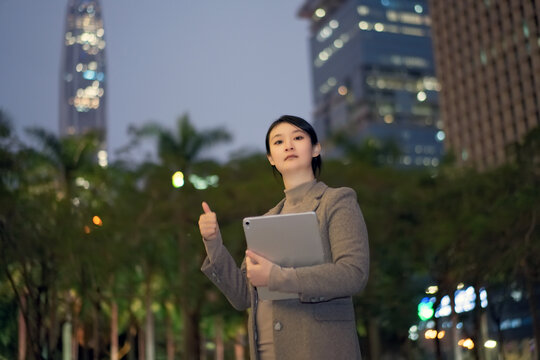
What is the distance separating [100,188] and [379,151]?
18.7 meters

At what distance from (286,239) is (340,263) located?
0.22 meters

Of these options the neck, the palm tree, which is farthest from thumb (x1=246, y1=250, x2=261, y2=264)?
the palm tree

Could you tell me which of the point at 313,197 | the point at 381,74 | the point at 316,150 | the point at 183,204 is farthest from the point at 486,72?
the point at 313,197

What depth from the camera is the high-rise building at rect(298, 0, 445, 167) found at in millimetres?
117438

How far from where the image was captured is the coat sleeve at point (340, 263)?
8.86 ft

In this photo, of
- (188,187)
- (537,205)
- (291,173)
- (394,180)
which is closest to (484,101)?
(394,180)

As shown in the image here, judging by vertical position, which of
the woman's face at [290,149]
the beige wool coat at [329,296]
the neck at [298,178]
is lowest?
the beige wool coat at [329,296]

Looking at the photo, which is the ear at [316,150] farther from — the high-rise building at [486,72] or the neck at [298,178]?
the high-rise building at [486,72]

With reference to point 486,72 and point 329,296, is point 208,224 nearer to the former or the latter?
point 329,296

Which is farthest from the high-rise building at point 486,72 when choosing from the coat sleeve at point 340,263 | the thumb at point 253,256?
the thumb at point 253,256

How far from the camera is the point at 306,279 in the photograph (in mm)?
2703

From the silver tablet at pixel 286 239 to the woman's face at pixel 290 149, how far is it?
0.51 metres

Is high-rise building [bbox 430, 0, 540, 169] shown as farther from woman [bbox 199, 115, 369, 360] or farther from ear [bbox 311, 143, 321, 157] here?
woman [bbox 199, 115, 369, 360]

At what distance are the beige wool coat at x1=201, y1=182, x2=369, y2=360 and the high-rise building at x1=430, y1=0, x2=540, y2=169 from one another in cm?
6980
